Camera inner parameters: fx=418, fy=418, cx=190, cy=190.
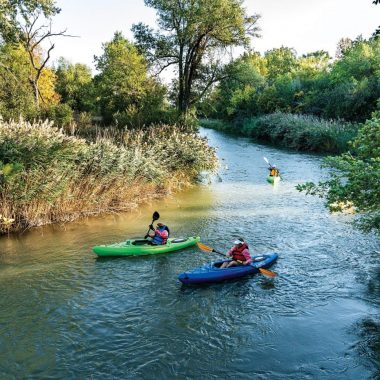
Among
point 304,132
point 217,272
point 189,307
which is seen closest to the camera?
point 189,307

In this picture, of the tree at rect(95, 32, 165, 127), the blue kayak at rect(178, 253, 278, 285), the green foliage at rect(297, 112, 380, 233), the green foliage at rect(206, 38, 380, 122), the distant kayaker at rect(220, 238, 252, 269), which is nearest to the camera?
the green foliage at rect(297, 112, 380, 233)

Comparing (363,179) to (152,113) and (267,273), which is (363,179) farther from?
(152,113)

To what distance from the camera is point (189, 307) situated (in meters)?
8.38

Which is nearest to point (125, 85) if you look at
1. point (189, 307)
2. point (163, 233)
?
point (163, 233)

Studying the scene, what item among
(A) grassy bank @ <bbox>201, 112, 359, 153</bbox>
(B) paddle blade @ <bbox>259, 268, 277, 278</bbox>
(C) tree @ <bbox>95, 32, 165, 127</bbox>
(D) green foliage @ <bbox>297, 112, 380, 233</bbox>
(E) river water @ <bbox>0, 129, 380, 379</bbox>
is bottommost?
(E) river water @ <bbox>0, 129, 380, 379</bbox>

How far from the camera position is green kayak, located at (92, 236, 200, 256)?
1072 cm

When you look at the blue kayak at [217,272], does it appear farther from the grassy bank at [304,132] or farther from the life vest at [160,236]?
the grassy bank at [304,132]

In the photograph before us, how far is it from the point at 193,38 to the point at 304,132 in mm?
10524

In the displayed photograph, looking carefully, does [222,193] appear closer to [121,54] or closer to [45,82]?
[121,54]

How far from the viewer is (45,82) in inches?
1388

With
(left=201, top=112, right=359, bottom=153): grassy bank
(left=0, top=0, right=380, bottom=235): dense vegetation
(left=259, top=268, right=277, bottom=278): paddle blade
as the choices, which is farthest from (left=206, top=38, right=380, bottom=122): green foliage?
(left=259, top=268, right=277, bottom=278): paddle blade

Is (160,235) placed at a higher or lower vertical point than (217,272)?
higher

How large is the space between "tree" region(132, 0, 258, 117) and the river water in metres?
15.3

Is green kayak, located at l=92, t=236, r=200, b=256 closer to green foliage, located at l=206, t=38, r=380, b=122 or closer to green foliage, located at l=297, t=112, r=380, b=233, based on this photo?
green foliage, located at l=297, t=112, r=380, b=233
